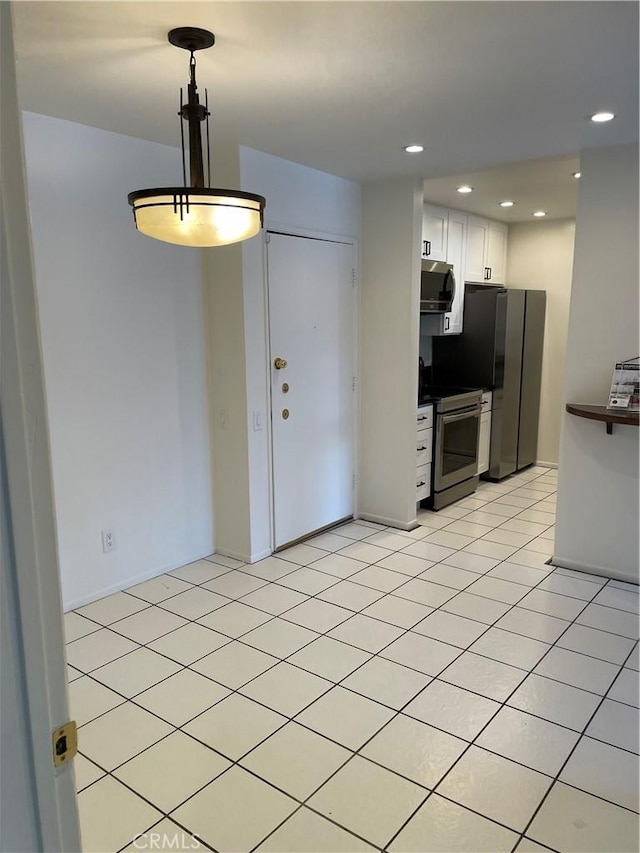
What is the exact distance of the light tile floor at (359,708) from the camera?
185 centimetres

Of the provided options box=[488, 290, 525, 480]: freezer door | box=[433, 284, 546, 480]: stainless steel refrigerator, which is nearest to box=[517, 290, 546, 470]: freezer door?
box=[433, 284, 546, 480]: stainless steel refrigerator

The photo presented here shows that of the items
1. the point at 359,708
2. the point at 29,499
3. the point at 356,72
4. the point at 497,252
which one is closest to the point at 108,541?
the point at 359,708

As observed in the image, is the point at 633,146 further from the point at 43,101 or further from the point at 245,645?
the point at 245,645

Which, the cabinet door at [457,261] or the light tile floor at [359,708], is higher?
the cabinet door at [457,261]

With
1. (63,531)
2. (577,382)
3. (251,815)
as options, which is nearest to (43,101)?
(63,531)

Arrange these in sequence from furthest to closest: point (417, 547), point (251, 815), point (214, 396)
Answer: point (417, 547) < point (214, 396) < point (251, 815)

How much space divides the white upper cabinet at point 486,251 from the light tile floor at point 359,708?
2.88m

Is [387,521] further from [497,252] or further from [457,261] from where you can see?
[497,252]

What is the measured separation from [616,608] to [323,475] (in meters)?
1.92

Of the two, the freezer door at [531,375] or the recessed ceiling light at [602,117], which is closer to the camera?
the recessed ceiling light at [602,117]

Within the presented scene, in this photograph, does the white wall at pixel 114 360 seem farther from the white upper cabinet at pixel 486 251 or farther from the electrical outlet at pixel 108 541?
the white upper cabinet at pixel 486 251

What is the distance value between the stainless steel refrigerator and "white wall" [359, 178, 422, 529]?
146 centimetres

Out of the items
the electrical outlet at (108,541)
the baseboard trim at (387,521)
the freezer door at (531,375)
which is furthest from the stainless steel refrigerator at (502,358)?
the electrical outlet at (108,541)

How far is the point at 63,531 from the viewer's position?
3.09 m
